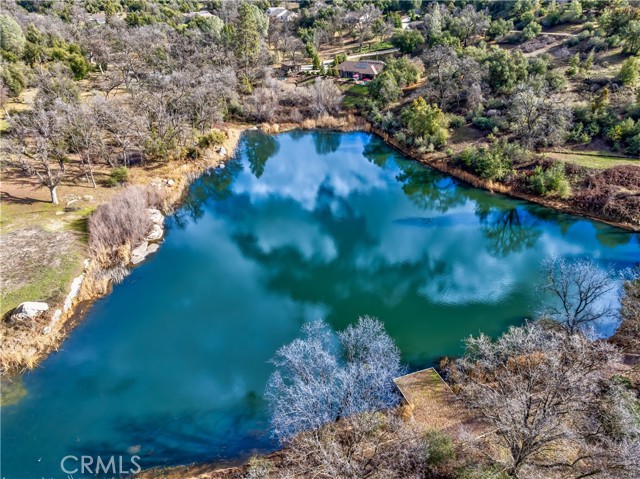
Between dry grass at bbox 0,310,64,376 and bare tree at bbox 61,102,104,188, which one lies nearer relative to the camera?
dry grass at bbox 0,310,64,376

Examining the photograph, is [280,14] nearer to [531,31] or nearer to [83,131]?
[531,31]

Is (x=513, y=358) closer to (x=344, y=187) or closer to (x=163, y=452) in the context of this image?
(x=163, y=452)

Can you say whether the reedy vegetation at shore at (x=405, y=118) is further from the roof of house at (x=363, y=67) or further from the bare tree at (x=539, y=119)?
the roof of house at (x=363, y=67)

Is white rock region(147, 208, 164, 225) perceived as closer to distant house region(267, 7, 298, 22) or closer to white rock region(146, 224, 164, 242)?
white rock region(146, 224, 164, 242)

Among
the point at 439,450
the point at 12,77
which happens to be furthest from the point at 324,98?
the point at 439,450

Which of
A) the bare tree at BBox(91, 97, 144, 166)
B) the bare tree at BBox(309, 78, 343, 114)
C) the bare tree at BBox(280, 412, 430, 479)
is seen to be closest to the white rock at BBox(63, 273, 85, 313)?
the bare tree at BBox(280, 412, 430, 479)

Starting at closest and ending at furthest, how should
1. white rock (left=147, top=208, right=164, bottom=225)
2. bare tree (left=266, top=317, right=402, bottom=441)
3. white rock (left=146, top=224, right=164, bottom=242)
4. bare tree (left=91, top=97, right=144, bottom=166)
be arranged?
1. bare tree (left=266, top=317, right=402, bottom=441)
2. white rock (left=146, top=224, right=164, bottom=242)
3. white rock (left=147, top=208, right=164, bottom=225)
4. bare tree (left=91, top=97, right=144, bottom=166)
